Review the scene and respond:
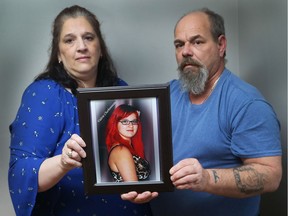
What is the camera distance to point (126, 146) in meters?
0.98

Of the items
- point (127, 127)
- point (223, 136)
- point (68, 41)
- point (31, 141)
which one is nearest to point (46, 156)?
point (31, 141)

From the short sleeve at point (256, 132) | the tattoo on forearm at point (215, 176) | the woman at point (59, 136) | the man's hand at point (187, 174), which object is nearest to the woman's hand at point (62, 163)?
the woman at point (59, 136)

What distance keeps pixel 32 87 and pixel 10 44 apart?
0.62 metres

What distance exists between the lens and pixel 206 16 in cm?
132

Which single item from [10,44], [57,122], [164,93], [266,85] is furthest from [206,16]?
[10,44]

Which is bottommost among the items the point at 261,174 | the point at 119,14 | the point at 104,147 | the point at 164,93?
the point at 261,174

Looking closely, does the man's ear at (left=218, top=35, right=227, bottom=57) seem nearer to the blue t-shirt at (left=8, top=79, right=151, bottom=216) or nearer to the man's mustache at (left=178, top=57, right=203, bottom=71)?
the man's mustache at (left=178, top=57, right=203, bottom=71)

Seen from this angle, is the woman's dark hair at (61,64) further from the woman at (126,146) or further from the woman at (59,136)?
the woman at (126,146)

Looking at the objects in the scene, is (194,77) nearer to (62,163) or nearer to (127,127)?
(127,127)

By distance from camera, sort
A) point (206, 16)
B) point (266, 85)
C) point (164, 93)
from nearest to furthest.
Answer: point (164, 93) → point (206, 16) → point (266, 85)

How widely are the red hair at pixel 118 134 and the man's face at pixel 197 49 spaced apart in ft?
1.25

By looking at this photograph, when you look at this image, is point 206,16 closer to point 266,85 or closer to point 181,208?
point 266,85

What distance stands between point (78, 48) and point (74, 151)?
1.57 feet

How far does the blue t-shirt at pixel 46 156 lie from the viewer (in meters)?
1.11
